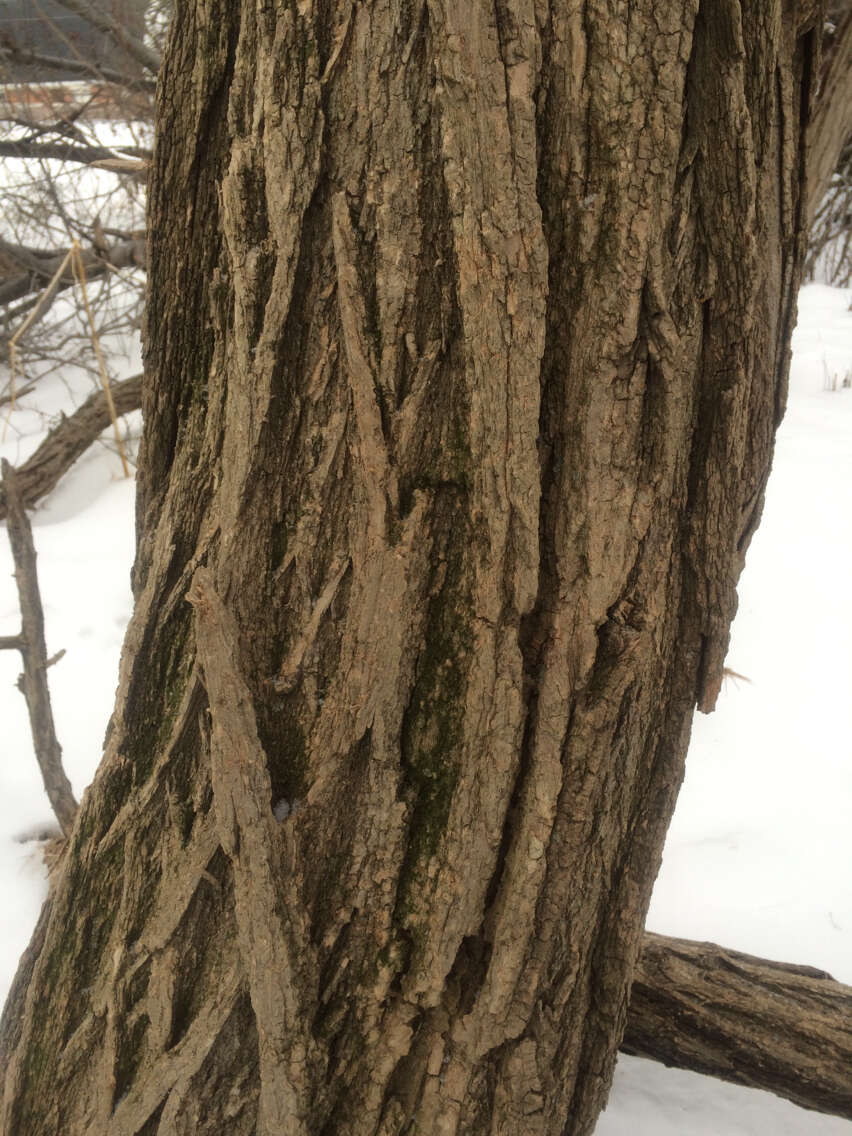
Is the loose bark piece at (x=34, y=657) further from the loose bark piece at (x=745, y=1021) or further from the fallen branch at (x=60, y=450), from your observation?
the loose bark piece at (x=745, y=1021)

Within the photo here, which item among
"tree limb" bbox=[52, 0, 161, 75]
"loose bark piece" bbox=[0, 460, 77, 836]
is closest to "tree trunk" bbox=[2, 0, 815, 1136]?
"loose bark piece" bbox=[0, 460, 77, 836]

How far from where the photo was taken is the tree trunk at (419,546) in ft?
2.70

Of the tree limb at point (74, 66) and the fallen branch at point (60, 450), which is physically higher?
the tree limb at point (74, 66)

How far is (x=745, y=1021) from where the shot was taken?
130cm

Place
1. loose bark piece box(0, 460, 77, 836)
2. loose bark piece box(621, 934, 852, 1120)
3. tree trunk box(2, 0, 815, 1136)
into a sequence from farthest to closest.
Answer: loose bark piece box(0, 460, 77, 836), loose bark piece box(621, 934, 852, 1120), tree trunk box(2, 0, 815, 1136)

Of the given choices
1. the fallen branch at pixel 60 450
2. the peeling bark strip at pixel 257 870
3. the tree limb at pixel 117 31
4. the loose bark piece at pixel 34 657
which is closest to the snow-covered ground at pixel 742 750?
the loose bark piece at pixel 34 657

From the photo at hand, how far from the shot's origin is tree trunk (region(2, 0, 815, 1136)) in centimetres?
82

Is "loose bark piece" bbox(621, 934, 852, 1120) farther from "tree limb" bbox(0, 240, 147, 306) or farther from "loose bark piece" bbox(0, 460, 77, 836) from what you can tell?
"tree limb" bbox(0, 240, 147, 306)

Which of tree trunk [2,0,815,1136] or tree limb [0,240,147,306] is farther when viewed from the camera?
tree limb [0,240,147,306]

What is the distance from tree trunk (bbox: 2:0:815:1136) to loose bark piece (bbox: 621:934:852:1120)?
0.75ft

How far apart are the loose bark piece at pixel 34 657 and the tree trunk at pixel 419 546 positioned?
2.88 feet

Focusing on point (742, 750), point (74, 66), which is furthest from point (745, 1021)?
point (74, 66)

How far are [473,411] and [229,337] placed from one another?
0.27 meters

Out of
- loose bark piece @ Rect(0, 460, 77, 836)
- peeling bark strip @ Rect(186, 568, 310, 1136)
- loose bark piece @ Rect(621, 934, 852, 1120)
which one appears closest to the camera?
peeling bark strip @ Rect(186, 568, 310, 1136)
